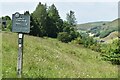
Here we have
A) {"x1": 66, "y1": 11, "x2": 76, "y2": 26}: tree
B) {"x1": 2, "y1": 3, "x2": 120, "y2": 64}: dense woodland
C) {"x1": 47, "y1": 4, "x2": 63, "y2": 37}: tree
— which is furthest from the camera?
{"x1": 66, "y1": 11, "x2": 76, "y2": 26}: tree

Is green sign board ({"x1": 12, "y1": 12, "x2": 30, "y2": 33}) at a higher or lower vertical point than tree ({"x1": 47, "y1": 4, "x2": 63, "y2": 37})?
lower

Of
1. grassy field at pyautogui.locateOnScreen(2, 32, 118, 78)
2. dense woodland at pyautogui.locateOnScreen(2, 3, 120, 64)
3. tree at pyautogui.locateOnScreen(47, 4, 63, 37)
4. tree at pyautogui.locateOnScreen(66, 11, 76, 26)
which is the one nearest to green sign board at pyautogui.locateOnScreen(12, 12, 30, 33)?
grassy field at pyautogui.locateOnScreen(2, 32, 118, 78)

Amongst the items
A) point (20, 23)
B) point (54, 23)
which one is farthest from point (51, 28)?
point (20, 23)

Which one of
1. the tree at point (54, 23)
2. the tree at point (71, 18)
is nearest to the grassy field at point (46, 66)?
the tree at point (54, 23)

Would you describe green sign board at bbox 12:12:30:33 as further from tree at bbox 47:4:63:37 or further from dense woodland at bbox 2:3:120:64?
tree at bbox 47:4:63:37

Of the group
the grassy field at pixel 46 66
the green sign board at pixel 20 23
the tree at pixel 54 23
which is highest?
the tree at pixel 54 23

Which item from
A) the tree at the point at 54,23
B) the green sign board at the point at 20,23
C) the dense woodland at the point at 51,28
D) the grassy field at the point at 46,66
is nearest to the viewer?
the green sign board at the point at 20,23

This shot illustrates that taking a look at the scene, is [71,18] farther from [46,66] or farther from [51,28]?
[46,66]

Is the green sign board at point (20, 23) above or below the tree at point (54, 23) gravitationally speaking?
below

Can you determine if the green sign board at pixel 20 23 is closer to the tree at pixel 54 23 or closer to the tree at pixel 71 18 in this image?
the tree at pixel 54 23

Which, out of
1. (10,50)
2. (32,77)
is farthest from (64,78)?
(10,50)

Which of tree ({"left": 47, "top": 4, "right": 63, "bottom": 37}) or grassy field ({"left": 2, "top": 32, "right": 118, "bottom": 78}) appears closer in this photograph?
grassy field ({"left": 2, "top": 32, "right": 118, "bottom": 78})

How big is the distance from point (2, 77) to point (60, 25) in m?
91.7

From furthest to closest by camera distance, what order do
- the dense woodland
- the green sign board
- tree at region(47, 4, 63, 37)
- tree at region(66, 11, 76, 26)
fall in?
tree at region(66, 11, 76, 26), tree at region(47, 4, 63, 37), the dense woodland, the green sign board
